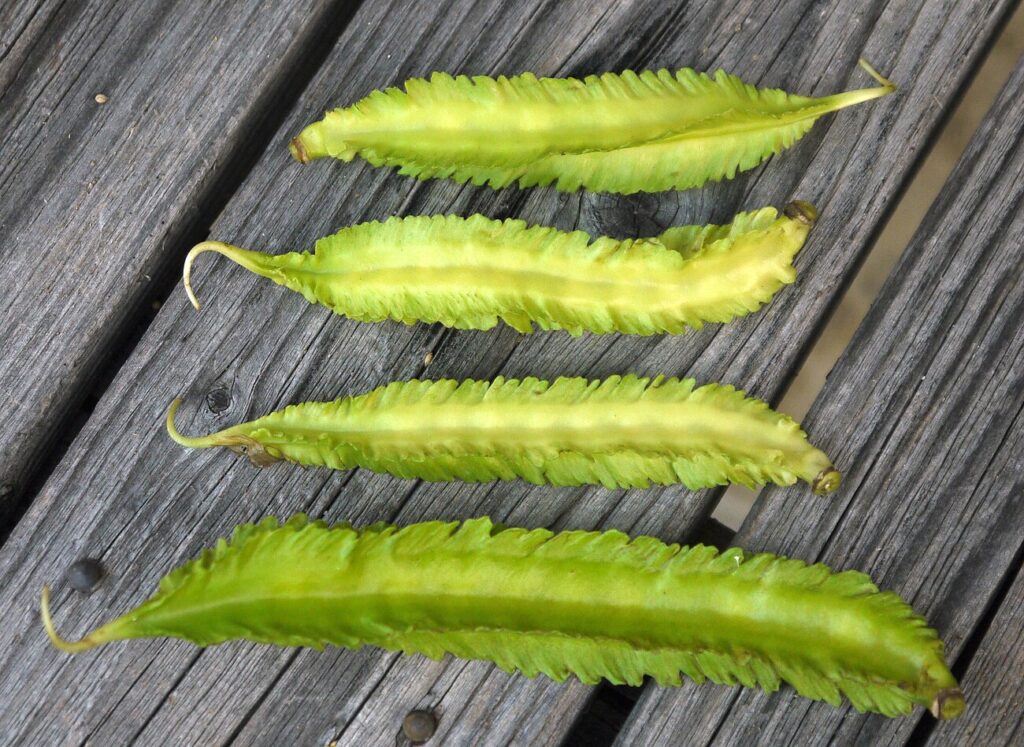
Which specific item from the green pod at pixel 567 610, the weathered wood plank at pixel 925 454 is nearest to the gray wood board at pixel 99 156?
the green pod at pixel 567 610

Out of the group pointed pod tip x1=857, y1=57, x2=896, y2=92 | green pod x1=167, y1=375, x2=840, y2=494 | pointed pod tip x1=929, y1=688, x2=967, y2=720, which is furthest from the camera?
pointed pod tip x1=857, y1=57, x2=896, y2=92

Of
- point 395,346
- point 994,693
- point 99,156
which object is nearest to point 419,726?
point 395,346

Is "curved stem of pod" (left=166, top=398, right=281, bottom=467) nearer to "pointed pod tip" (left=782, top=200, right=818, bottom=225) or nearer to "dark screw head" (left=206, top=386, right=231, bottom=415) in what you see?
"dark screw head" (left=206, top=386, right=231, bottom=415)

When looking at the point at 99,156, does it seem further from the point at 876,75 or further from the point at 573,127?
the point at 876,75

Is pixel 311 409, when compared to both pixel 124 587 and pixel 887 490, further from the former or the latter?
pixel 887 490

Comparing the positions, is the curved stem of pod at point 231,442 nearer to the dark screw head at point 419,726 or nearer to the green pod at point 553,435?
the green pod at point 553,435

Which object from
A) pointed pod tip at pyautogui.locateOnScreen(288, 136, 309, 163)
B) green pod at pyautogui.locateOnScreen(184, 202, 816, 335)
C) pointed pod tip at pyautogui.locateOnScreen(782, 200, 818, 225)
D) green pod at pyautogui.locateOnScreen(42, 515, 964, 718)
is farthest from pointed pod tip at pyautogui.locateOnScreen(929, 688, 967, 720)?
pointed pod tip at pyautogui.locateOnScreen(288, 136, 309, 163)
